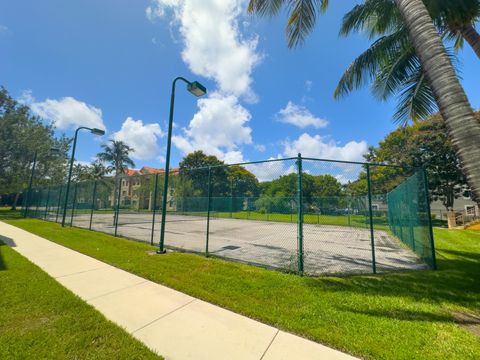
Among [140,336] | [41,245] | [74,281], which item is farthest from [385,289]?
[41,245]

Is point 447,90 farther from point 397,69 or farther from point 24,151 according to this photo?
point 24,151

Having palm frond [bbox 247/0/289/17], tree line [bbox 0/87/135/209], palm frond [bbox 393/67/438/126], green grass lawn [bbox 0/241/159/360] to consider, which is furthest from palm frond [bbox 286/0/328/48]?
tree line [bbox 0/87/135/209]

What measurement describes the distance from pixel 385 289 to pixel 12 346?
5875 millimetres

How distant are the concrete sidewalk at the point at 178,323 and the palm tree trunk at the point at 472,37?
24.0 ft

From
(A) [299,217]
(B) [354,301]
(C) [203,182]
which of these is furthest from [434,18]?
(C) [203,182]

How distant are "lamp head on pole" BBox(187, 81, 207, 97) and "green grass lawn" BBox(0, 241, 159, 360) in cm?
624

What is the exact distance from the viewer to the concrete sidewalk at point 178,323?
8.26 feet

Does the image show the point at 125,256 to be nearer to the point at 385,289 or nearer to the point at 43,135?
the point at 385,289

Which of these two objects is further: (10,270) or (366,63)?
(366,63)

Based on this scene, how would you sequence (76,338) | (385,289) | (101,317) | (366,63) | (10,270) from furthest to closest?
(366,63) → (10,270) → (385,289) → (101,317) → (76,338)

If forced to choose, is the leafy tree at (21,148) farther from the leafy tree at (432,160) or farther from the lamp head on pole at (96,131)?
the leafy tree at (432,160)

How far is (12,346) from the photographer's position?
2484 millimetres

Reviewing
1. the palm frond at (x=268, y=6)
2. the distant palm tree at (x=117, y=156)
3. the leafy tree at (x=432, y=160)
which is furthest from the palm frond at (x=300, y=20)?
the distant palm tree at (x=117, y=156)

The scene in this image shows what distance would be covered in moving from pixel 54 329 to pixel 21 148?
2778 cm
